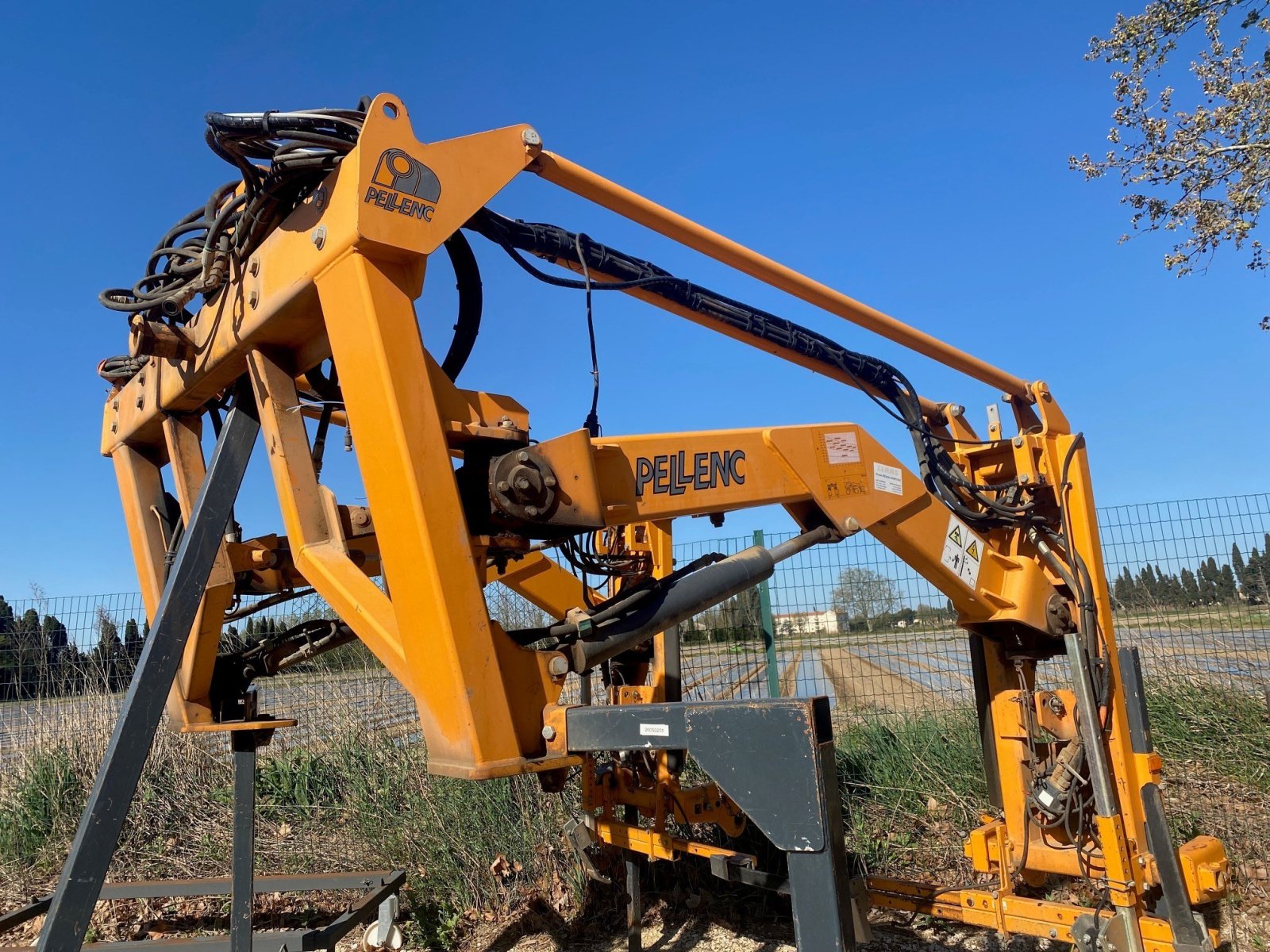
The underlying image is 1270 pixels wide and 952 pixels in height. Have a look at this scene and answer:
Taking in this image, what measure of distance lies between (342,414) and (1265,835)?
5884 mm

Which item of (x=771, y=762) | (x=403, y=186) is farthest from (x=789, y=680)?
(x=403, y=186)

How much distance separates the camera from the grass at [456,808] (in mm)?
5641

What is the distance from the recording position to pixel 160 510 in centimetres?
374

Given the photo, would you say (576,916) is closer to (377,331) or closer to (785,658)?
(785,658)

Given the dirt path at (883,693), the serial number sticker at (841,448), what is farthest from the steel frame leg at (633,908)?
the dirt path at (883,693)

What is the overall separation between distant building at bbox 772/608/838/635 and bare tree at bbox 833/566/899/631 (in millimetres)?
155

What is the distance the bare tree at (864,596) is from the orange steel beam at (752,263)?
13.5 ft

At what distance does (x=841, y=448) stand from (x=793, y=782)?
2.08m

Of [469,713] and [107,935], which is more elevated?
[469,713]

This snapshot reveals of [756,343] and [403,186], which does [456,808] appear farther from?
[403,186]

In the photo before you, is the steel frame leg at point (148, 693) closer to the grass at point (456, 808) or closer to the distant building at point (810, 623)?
the grass at point (456, 808)

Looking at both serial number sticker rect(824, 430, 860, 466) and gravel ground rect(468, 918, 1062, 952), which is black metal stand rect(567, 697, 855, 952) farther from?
gravel ground rect(468, 918, 1062, 952)

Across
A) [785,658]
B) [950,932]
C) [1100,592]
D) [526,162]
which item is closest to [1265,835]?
[950,932]

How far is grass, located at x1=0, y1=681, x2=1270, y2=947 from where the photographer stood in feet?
18.5
